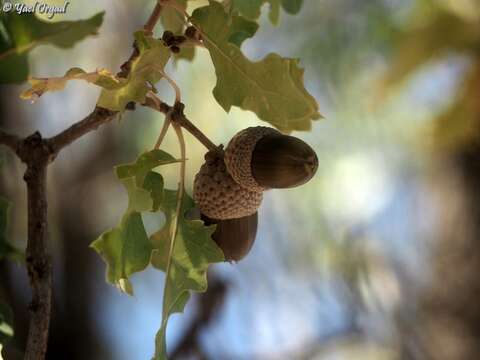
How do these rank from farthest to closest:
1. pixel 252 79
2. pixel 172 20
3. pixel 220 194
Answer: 1. pixel 172 20
2. pixel 220 194
3. pixel 252 79

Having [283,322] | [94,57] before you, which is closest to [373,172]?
[283,322]

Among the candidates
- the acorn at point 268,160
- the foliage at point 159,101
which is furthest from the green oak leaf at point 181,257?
the acorn at point 268,160

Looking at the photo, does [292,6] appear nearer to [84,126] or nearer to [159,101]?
[159,101]

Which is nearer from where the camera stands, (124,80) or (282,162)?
(124,80)

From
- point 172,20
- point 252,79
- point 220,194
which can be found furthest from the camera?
point 172,20

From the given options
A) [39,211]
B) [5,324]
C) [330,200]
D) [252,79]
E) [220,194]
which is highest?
[330,200]

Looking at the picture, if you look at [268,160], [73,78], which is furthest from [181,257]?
[73,78]

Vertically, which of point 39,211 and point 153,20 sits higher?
point 153,20

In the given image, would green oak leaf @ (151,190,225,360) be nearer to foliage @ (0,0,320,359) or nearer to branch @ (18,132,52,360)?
foliage @ (0,0,320,359)
